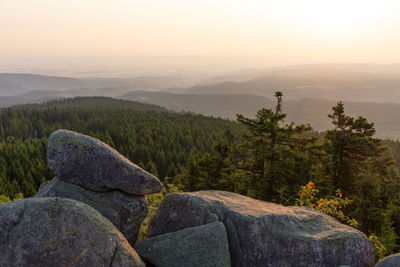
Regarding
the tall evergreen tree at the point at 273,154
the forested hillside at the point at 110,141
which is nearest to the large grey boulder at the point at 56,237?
the tall evergreen tree at the point at 273,154

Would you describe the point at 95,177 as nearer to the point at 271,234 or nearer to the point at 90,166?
the point at 90,166

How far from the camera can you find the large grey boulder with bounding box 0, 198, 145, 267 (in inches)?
264

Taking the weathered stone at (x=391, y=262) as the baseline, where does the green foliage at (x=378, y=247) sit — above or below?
below

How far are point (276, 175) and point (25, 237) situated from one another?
18.6m

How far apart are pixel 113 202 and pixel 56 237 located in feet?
12.5

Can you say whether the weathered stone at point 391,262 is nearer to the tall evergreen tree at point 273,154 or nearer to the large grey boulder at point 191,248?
the large grey boulder at point 191,248

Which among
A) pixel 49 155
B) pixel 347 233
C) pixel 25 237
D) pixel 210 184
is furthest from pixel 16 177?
pixel 347 233

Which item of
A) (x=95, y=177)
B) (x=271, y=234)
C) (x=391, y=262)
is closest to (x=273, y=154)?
(x=271, y=234)

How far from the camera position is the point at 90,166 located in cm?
1081

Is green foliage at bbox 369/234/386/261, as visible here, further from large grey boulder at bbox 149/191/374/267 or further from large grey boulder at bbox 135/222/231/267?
large grey boulder at bbox 135/222/231/267

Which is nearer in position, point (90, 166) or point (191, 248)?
point (191, 248)

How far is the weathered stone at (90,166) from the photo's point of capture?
10.8m

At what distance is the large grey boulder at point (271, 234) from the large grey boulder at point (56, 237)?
327 centimetres

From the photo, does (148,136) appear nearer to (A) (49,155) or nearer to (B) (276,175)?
(B) (276,175)
